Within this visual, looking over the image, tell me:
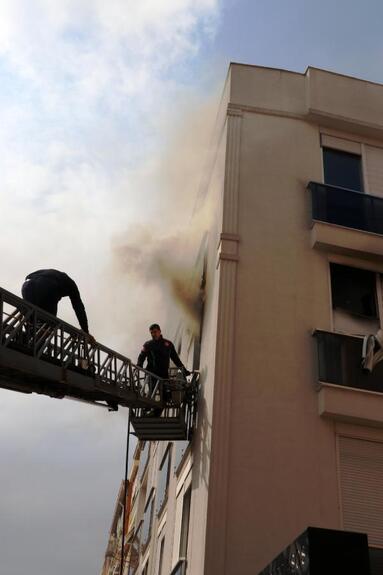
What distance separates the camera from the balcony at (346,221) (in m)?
12.5

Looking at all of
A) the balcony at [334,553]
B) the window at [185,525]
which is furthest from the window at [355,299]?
the balcony at [334,553]

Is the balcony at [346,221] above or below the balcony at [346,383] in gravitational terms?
above

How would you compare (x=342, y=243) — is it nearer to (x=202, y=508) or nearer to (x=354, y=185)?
(x=354, y=185)

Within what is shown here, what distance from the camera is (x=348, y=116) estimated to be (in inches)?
561

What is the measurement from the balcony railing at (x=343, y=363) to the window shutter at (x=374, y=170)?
367 cm

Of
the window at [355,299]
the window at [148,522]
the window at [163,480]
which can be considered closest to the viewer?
the window at [355,299]

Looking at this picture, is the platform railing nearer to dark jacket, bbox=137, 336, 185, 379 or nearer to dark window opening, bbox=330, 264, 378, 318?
dark jacket, bbox=137, 336, 185, 379

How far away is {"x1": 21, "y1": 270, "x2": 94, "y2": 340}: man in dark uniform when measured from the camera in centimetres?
1013

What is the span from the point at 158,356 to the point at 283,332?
110 inches

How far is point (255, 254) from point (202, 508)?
4542 mm

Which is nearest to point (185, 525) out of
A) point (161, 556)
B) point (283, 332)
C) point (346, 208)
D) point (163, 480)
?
point (161, 556)

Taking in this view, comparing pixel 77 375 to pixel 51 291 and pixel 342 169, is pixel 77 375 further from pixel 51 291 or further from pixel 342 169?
pixel 342 169

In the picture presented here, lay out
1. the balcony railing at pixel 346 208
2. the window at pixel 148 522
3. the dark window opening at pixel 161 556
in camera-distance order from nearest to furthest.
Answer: the balcony railing at pixel 346 208, the dark window opening at pixel 161 556, the window at pixel 148 522

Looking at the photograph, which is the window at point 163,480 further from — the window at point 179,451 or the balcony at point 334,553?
the balcony at point 334,553
